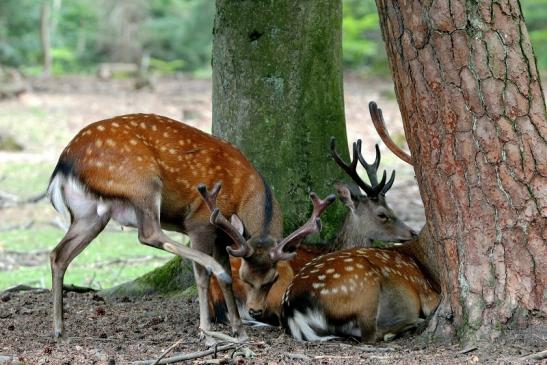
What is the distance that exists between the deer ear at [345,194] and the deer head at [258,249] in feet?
3.60

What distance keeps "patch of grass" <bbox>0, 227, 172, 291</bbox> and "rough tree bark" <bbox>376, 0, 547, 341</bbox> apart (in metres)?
4.03

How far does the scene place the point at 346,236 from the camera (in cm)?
689

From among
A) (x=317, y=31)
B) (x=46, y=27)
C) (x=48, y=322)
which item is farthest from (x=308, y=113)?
(x=46, y=27)

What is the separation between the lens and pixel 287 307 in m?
5.62

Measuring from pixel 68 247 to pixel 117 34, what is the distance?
28.7 meters

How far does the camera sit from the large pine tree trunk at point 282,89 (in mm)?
6508

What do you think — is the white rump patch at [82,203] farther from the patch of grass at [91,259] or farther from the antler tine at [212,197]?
the patch of grass at [91,259]

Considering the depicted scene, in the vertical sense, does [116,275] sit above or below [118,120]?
below

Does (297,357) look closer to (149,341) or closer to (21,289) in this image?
(149,341)

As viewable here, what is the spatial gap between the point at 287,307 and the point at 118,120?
142 cm

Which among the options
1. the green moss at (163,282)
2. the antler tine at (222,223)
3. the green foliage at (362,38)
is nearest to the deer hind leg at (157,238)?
the antler tine at (222,223)

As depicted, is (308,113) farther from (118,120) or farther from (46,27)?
(46,27)

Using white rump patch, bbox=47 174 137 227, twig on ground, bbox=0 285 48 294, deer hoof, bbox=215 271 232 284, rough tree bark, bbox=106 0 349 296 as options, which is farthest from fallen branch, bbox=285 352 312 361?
twig on ground, bbox=0 285 48 294

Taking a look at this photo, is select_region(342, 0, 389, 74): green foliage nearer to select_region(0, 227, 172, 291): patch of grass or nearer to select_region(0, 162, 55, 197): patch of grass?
select_region(0, 162, 55, 197): patch of grass
